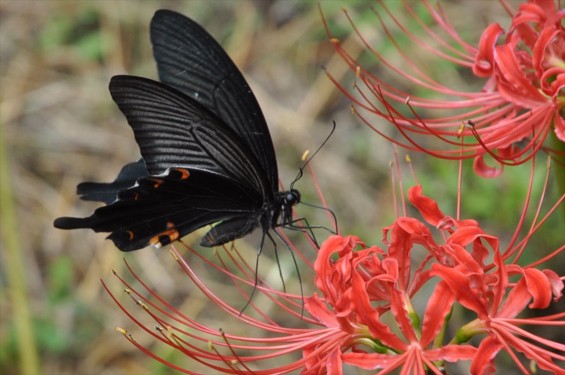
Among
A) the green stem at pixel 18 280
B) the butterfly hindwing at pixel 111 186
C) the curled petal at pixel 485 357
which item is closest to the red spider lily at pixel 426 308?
the curled petal at pixel 485 357

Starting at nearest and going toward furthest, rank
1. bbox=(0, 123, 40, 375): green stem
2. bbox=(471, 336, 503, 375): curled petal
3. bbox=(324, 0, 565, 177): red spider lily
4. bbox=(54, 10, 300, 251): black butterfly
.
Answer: bbox=(471, 336, 503, 375): curled petal < bbox=(324, 0, 565, 177): red spider lily < bbox=(54, 10, 300, 251): black butterfly < bbox=(0, 123, 40, 375): green stem

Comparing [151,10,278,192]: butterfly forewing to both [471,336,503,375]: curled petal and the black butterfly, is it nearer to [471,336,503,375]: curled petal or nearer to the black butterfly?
the black butterfly

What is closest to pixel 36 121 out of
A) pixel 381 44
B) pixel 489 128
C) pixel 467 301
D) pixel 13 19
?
pixel 13 19

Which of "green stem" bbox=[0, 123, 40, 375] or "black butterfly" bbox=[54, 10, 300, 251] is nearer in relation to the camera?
"black butterfly" bbox=[54, 10, 300, 251]

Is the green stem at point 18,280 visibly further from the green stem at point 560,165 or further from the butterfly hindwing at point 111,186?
the green stem at point 560,165

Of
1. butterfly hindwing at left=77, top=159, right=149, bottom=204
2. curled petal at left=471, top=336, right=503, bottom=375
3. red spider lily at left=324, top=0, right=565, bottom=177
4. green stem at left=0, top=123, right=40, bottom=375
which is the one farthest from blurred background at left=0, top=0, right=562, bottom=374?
curled petal at left=471, top=336, right=503, bottom=375

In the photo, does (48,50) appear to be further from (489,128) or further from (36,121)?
(489,128)
